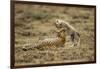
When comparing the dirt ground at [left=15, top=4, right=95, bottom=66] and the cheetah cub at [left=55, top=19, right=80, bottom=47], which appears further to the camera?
the cheetah cub at [left=55, top=19, right=80, bottom=47]

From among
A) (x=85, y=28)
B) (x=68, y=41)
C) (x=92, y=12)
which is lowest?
(x=68, y=41)

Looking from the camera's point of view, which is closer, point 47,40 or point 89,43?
point 47,40

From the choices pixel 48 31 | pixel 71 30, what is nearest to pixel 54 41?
pixel 48 31

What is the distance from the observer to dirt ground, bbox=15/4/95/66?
1874 millimetres

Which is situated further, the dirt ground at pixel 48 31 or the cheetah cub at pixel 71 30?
the cheetah cub at pixel 71 30

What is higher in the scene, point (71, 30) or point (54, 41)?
point (71, 30)

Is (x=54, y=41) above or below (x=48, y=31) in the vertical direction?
below

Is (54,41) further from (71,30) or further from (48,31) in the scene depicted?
(71,30)

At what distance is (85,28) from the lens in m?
2.12

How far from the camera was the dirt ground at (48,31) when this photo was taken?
1874mm

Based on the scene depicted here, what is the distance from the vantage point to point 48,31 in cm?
197
